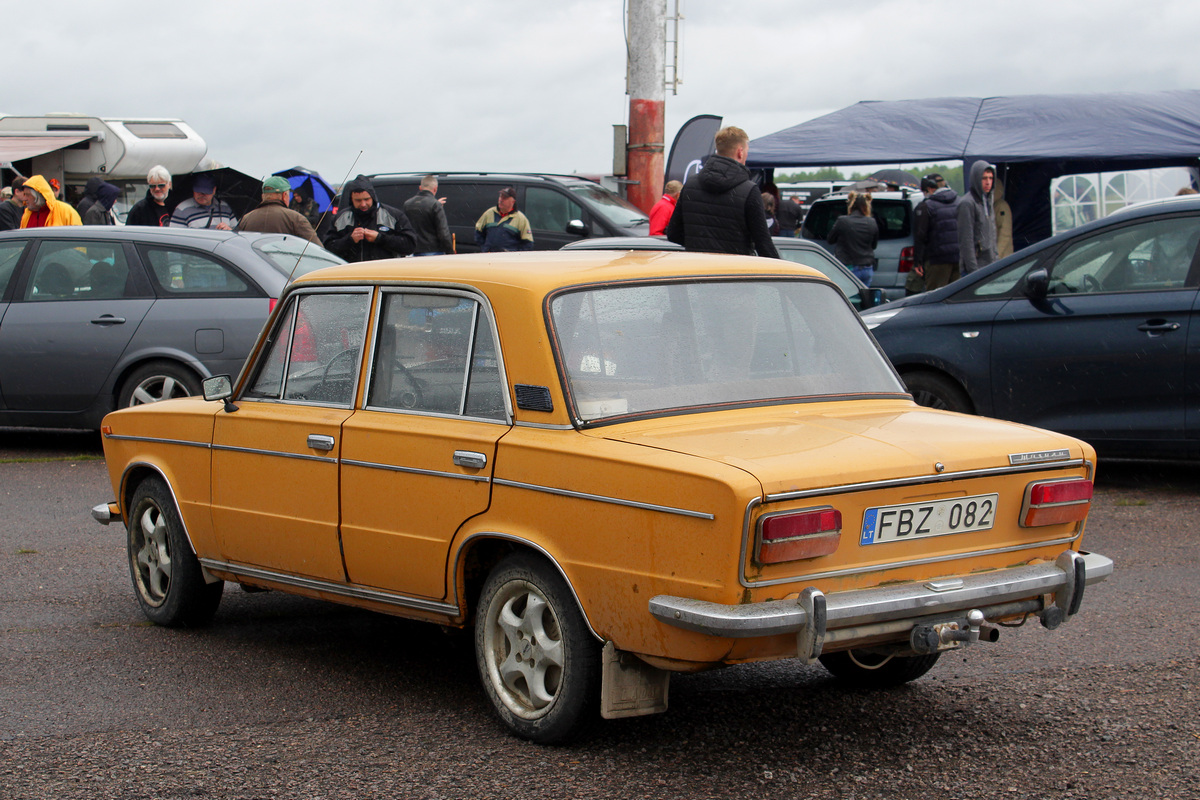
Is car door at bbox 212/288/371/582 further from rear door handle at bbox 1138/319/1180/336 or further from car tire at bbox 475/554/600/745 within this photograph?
rear door handle at bbox 1138/319/1180/336

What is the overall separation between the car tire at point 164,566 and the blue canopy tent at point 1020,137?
1445cm

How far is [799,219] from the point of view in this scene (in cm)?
2403

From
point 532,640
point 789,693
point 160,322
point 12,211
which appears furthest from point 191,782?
point 12,211

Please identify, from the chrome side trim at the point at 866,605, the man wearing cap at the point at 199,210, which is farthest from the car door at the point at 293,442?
the man wearing cap at the point at 199,210

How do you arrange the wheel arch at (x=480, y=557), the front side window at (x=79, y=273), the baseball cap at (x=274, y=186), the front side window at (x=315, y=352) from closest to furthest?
the wheel arch at (x=480, y=557) → the front side window at (x=315, y=352) → the front side window at (x=79, y=273) → the baseball cap at (x=274, y=186)

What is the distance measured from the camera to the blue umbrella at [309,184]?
58.2 feet

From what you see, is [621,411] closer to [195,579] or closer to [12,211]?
[195,579]

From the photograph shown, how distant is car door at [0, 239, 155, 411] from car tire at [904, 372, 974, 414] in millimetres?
5532

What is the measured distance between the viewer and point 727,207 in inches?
361

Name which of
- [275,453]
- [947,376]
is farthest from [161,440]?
[947,376]

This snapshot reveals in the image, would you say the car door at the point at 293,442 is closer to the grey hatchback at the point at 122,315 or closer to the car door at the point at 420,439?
the car door at the point at 420,439

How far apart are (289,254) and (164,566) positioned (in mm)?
5032

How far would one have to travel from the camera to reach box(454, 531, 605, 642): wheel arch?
163 inches

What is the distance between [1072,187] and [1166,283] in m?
12.8
